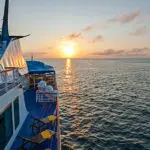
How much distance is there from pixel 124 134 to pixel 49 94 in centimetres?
935

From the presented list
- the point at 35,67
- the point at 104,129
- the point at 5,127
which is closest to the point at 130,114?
the point at 104,129

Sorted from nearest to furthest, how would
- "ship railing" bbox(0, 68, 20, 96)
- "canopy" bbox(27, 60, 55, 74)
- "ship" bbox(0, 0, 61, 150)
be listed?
1. "ship railing" bbox(0, 68, 20, 96)
2. "ship" bbox(0, 0, 61, 150)
3. "canopy" bbox(27, 60, 55, 74)

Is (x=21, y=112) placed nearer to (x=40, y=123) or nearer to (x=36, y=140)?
(x=40, y=123)

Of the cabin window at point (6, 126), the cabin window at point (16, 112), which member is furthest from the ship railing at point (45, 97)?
the cabin window at point (6, 126)

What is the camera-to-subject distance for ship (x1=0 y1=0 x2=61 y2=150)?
11258mm

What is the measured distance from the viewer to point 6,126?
36.8ft

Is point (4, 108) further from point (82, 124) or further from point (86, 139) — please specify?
point (82, 124)

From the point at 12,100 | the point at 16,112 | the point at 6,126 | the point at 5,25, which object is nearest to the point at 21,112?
the point at 16,112

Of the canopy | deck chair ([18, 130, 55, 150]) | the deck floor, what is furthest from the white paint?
the canopy

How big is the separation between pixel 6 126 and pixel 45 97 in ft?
37.1

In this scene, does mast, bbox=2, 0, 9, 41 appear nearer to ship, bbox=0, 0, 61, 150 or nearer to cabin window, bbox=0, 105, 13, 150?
ship, bbox=0, 0, 61, 150

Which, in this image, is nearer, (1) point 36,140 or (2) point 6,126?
(2) point 6,126

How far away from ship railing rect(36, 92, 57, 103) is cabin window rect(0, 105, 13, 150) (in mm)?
10063

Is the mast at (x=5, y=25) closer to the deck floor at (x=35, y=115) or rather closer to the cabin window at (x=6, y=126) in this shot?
the deck floor at (x=35, y=115)
